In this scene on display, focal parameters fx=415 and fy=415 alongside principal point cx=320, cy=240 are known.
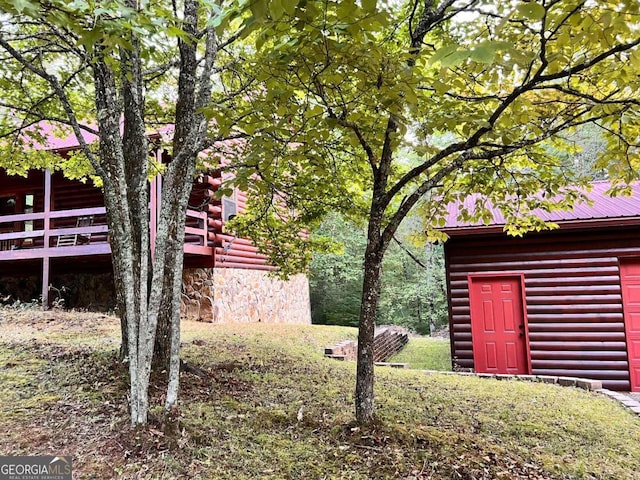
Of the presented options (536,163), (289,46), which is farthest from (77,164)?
(536,163)

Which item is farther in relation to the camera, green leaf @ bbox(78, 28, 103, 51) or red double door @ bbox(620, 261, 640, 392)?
red double door @ bbox(620, 261, 640, 392)

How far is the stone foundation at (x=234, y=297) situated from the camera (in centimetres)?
1001

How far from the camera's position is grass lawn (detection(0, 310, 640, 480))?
286 cm

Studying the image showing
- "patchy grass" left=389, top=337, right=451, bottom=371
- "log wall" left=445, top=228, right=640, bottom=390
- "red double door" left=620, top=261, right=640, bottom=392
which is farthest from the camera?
"patchy grass" left=389, top=337, right=451, bottom=371

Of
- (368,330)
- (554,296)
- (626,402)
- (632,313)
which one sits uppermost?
(554,296)

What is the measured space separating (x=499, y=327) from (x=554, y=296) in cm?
109

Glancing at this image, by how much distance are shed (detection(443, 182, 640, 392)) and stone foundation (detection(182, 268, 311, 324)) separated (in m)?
3.49

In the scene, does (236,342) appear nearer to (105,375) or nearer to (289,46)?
(105,375)

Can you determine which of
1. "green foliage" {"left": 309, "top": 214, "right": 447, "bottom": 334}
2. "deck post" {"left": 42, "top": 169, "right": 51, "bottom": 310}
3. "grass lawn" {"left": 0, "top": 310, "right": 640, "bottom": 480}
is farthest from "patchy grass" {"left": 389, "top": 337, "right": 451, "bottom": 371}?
"deck post" {"left": 42, "top": 169, "right": 51, "bottom": 310}

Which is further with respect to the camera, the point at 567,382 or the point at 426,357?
the point at 426,357

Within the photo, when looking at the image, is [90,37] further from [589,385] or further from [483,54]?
[589,385]

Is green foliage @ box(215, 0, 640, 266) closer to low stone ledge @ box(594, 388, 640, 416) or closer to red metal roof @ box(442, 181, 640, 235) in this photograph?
red metal roof @ box(442, 181, 640, 235)

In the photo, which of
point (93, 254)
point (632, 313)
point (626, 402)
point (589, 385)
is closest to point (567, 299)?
point (632, 313)

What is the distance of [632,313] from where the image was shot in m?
7.10
